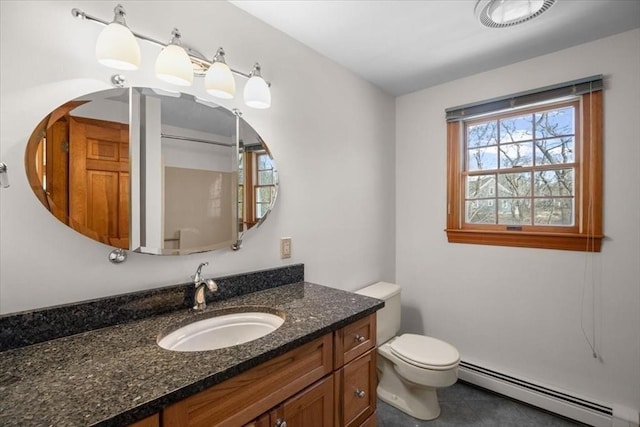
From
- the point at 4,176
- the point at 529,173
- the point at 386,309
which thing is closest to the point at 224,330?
the point at 4,176

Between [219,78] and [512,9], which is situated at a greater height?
[512,9]

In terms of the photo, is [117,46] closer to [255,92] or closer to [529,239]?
[255,92]

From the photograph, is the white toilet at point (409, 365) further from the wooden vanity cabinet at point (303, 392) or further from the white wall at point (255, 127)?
the wooden vanity cabinet at point (303, 392)

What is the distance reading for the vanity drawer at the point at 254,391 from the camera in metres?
0.76

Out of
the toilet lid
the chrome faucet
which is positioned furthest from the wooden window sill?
the chrome faucet

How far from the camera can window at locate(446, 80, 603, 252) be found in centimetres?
185

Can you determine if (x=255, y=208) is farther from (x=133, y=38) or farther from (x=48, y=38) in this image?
(x=48, y=38)

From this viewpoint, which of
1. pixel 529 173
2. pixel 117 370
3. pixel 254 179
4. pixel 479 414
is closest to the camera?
pixel 117 370

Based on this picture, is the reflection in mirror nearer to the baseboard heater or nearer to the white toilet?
the white toilet

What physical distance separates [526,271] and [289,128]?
1870 millimetres

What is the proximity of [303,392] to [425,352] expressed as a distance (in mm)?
1142

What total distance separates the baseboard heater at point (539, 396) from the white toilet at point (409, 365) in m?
0.45

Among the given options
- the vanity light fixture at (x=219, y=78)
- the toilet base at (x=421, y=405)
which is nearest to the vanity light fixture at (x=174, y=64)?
the vanity light fixture at (x=219, y=78)

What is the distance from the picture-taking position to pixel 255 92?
1.46 meters
